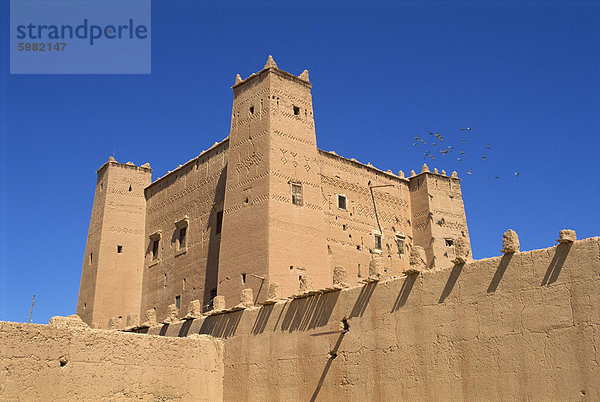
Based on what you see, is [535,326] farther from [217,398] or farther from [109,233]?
[109,233]

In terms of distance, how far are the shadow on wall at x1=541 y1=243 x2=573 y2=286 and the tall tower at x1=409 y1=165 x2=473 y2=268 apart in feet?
63.1

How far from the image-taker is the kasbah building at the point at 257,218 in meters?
22.9

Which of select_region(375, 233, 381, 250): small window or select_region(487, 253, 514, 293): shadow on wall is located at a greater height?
select_region(375, 233, 381, 250): small window

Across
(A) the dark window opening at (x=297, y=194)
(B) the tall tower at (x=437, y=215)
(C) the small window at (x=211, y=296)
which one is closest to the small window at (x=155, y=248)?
(C) the small window at (x=211, y=296)

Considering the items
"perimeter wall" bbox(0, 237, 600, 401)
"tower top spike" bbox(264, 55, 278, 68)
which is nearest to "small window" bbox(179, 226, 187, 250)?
"tower top spike" bbox(264, 55, 278, 68)

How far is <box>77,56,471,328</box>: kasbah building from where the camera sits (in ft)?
75.1

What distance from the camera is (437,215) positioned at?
30703mm

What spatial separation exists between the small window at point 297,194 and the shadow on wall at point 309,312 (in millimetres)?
8689

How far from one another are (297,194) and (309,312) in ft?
31.0

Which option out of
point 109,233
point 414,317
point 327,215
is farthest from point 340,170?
point 414,317

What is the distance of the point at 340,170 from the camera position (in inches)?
1106

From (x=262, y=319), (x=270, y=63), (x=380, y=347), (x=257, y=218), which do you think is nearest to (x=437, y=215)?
(x=257, y=218)

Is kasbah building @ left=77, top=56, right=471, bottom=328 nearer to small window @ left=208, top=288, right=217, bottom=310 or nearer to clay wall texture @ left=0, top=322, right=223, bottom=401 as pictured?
small window @ left=208, top=288, right=217, bottom=310

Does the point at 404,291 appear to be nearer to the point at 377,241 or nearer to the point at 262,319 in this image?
the point at 262,319
